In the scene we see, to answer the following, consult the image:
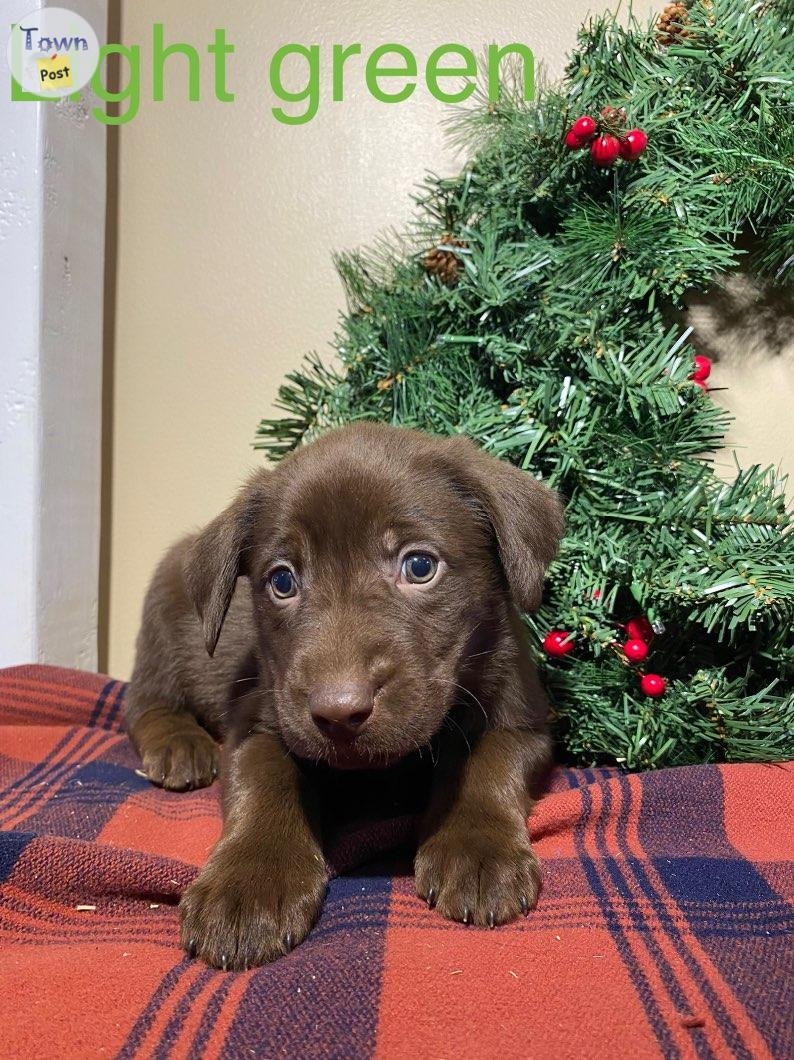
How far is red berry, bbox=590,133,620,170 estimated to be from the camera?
2396 millimetres

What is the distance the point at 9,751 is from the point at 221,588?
→ 3.54 feet

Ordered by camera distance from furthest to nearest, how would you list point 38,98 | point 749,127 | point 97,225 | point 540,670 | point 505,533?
point 97,225, point 38,98, point 540,670, point 749,127, point 505,533

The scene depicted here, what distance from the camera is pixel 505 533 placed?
6.17 ft

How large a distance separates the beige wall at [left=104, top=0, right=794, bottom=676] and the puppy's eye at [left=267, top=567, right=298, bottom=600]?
5.65 ft

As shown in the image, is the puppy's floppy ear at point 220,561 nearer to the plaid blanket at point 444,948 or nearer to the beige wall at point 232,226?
the plaid blanket at point 444,948

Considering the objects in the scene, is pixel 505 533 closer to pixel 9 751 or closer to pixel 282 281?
pixel 9 751

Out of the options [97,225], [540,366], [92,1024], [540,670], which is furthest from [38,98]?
[92,1024]

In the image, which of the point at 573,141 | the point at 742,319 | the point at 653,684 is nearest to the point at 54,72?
the point at 573,141

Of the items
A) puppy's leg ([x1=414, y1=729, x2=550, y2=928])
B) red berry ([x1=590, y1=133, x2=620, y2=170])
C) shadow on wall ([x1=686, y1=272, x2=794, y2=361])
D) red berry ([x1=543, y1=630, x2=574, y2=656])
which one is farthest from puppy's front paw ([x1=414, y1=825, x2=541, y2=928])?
shadow on wall ([x1=686, y1=272, x2=794, y2=361])

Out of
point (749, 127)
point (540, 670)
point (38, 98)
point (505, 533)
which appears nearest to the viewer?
point (505, 533)

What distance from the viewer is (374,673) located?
1.55 m

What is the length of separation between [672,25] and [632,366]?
1.13 m

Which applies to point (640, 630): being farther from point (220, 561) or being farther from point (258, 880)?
point (258, 880)

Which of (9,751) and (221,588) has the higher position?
(221,588)
